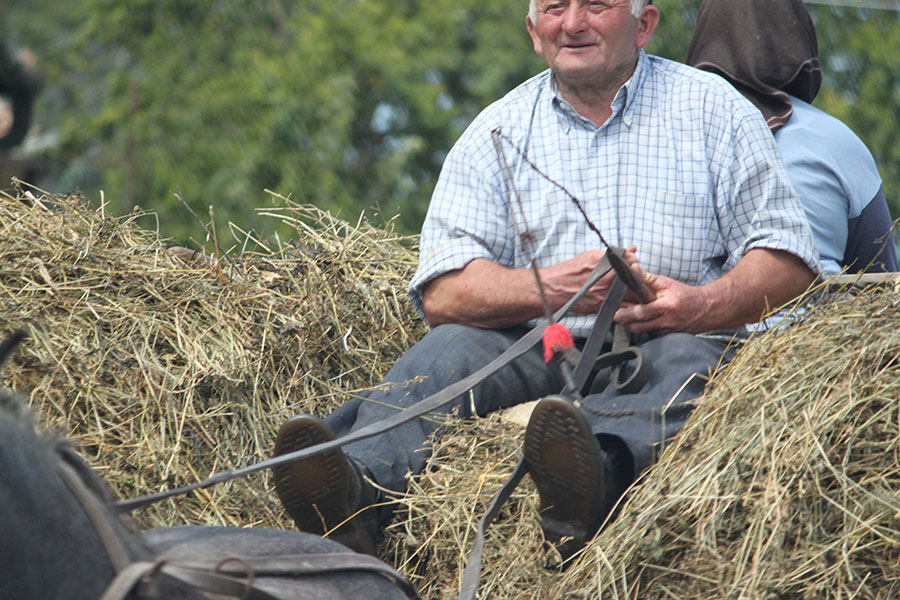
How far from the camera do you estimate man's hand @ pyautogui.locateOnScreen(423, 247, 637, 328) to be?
2.77m

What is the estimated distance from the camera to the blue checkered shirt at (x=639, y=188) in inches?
112

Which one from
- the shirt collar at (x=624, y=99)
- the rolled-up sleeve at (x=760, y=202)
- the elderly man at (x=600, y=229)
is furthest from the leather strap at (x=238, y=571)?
the shirt collar at (x=624, y=99)

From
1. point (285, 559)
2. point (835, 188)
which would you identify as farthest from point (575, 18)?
point (285, 559)

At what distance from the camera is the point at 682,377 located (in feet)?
8.23

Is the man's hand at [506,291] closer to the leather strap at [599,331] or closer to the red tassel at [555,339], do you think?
the leather strap at [599,331]

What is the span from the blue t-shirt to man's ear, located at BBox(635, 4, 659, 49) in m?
0.54

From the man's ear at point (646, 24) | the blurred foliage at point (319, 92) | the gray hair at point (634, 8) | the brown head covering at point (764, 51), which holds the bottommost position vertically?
the blurred foliage at point (319, 92)

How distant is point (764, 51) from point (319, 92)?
5091 millimetres

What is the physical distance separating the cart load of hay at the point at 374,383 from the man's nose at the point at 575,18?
895 mm

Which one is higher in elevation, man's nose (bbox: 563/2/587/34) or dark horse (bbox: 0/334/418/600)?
man's nose (bbox: 563/2/587/34)

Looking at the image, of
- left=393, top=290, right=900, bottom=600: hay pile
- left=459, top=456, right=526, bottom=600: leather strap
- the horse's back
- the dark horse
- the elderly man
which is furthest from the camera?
the elderly man

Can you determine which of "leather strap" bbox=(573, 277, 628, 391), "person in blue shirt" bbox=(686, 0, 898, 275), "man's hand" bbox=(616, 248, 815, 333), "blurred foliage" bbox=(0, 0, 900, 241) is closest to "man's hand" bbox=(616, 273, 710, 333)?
"man's hand" bbox=(616, 248, 815, 333)

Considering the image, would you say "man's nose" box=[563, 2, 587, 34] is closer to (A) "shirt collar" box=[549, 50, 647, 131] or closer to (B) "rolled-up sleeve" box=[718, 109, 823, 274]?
(A) "shirt collar" box=[549, 50, 647, 131]

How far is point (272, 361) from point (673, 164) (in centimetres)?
117
